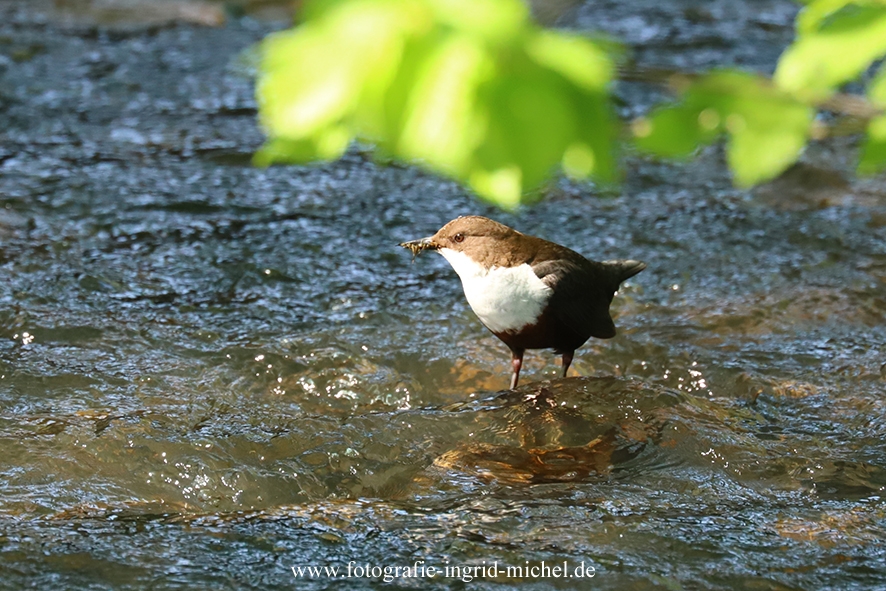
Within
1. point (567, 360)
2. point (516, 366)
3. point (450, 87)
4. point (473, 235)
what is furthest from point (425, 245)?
point (450, 87)

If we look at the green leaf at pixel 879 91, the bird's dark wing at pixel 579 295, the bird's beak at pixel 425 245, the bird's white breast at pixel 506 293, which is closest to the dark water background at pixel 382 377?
the bird's dark wing at pixel 579 295

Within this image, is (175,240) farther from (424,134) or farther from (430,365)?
(424,134)

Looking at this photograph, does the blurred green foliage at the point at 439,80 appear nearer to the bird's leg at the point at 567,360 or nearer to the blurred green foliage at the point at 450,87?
the blurred green foliage at the point at 450,87

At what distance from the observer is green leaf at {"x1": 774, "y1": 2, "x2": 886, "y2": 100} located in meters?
1.25

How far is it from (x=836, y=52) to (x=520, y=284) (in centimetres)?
242

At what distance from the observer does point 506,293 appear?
143 inches

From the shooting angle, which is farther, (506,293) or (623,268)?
(623,268)

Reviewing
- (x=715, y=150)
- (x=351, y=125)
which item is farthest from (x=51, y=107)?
(x=351, y=125)

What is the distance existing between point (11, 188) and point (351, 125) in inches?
212

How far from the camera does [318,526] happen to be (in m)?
2.98

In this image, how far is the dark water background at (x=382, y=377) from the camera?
2.89 m

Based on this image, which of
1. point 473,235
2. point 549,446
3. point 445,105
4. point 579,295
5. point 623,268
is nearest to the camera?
point 445,105

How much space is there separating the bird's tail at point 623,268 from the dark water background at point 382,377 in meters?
0.42

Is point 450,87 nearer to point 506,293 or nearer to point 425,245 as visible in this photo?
point 506,293
